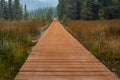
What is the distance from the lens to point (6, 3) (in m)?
70.6

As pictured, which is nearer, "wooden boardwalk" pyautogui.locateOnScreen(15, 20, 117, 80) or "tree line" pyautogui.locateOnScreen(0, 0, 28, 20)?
"wooden boardwalk" pyautogui.locateOnScreen(15, 20, 117, 80)

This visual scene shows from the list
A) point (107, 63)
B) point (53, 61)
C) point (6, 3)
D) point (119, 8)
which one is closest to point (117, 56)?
point (107, 63)

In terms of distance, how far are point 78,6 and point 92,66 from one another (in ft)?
165

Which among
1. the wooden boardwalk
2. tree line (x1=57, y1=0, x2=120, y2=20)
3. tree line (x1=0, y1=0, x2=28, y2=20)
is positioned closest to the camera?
the wooden boardwalk

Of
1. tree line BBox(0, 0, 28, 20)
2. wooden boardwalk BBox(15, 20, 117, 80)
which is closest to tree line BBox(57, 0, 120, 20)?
tree line BBox(0, 0, 28, 20)

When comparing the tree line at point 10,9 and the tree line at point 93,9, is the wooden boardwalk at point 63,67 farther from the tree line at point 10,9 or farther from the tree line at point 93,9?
the tree line at point 10,9

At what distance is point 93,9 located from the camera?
1869 inches

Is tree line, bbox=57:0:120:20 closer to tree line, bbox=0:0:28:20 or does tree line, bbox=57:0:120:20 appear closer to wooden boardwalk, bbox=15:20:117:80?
tree line, bbox=0:0:28:20

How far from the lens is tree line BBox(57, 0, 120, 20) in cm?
4128

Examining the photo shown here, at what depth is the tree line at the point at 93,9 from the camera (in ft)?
135

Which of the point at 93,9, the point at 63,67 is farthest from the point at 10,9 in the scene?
the point at 63,67

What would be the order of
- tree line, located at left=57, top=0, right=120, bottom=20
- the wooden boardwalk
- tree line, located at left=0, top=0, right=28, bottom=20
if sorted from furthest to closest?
tree line, located at left=0, top=0, right=28, bottom=20 < tree line, located at left=57, top=0, right=120, bottom=20 < the wooden boardwalk

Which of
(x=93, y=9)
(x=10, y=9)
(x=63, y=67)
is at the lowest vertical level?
(x=10, y=9)

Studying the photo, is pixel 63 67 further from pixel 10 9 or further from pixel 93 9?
pixel 10 9
